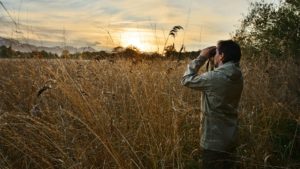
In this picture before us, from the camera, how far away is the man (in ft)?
14.2

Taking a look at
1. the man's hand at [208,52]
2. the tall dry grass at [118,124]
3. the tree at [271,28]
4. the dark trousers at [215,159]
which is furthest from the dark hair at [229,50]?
the tree at [271,28]

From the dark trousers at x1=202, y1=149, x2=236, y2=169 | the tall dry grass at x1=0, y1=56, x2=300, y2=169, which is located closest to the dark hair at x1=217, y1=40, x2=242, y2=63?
the tall dry grass at x1=0, y1=56, x2=300, y2=169

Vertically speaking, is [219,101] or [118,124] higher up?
[219,101]

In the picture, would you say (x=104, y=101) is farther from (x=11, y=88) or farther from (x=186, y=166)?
(x=11, y=88)

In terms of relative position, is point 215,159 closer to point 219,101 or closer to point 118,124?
point 219,101

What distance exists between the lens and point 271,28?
Answer: 18500 mm

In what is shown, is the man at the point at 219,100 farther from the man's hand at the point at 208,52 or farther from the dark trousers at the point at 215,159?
the man's hand at the point at 208,52

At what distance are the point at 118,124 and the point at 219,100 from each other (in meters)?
1.33

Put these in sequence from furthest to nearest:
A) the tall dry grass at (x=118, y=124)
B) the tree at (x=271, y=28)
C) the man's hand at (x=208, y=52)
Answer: the tree at (x=271, y=28) < the man's hand at (x=208, y=52) < the tall dry grass at (x=118, y=124)

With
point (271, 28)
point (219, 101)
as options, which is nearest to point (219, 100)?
point (219, 101)

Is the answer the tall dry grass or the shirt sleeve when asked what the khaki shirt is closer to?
the shirt sleeve

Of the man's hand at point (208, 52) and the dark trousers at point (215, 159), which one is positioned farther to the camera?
the man's hand at point (208, 52)

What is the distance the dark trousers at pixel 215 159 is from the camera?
447cm

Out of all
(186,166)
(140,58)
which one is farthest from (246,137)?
(140,58)
